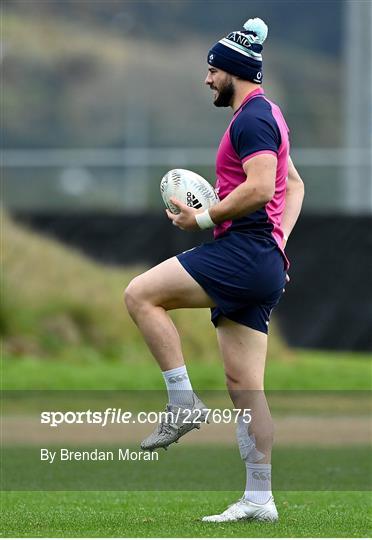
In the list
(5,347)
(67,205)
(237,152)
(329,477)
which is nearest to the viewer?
(237,152)

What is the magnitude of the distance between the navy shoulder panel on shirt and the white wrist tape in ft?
1.09

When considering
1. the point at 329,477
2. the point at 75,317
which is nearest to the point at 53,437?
the point at 329,477

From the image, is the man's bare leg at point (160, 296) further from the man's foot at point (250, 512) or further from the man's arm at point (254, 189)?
the man's foot at point (250, 512)

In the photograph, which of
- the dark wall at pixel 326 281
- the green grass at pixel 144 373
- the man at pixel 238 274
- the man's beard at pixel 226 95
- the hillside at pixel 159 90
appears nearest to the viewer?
the man at pixel 238 274

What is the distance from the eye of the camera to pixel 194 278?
21.7 feet

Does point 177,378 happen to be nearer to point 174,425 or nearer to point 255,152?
point 174,425

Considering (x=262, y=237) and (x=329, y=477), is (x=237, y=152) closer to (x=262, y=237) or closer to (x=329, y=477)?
(x=262, y=237)

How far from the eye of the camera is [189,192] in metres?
6.74

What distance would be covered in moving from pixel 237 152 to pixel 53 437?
6297 millimetres

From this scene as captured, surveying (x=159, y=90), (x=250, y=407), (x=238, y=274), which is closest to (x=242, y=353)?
(x=250, y=407)

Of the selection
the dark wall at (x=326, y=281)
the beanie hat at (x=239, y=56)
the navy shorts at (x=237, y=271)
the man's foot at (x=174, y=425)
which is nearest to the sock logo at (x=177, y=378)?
the man's foot at (x=174, y=425)

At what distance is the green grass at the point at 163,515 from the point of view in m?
6.45

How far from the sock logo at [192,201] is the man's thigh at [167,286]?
0.30 meters

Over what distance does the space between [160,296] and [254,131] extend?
3.07ft
